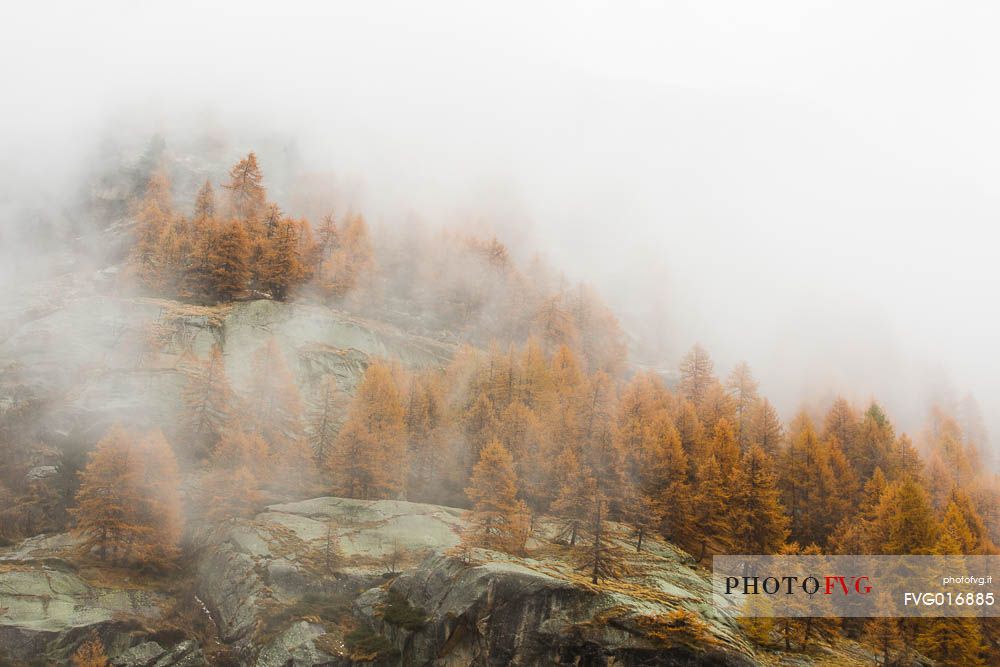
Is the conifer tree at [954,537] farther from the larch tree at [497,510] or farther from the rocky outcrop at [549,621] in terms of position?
the larch tree at [497,510]

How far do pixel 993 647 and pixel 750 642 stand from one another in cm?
1715

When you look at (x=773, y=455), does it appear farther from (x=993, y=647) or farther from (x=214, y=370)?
(x=214, y=370)

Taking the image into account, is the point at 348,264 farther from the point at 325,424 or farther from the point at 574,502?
the point at 574,502

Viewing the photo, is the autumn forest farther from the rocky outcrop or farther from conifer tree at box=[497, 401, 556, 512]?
the rocky outcrop

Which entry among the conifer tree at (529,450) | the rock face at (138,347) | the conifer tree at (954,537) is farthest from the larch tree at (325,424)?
the conifer tree at (954,537)

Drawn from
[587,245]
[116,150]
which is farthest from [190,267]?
[587,245]

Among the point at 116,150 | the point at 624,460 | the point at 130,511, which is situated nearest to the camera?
the point at 130,511

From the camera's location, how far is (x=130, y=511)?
141 feet

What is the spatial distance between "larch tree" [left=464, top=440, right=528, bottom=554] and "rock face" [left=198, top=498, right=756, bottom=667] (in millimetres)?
1947

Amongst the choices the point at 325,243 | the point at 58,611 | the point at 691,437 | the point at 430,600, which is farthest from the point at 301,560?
the point at 325,243

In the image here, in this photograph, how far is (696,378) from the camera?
71.4 m

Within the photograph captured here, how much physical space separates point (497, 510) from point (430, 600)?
787 centimetres

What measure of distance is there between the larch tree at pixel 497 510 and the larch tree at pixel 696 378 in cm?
3359

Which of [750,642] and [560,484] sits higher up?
[560,484]
